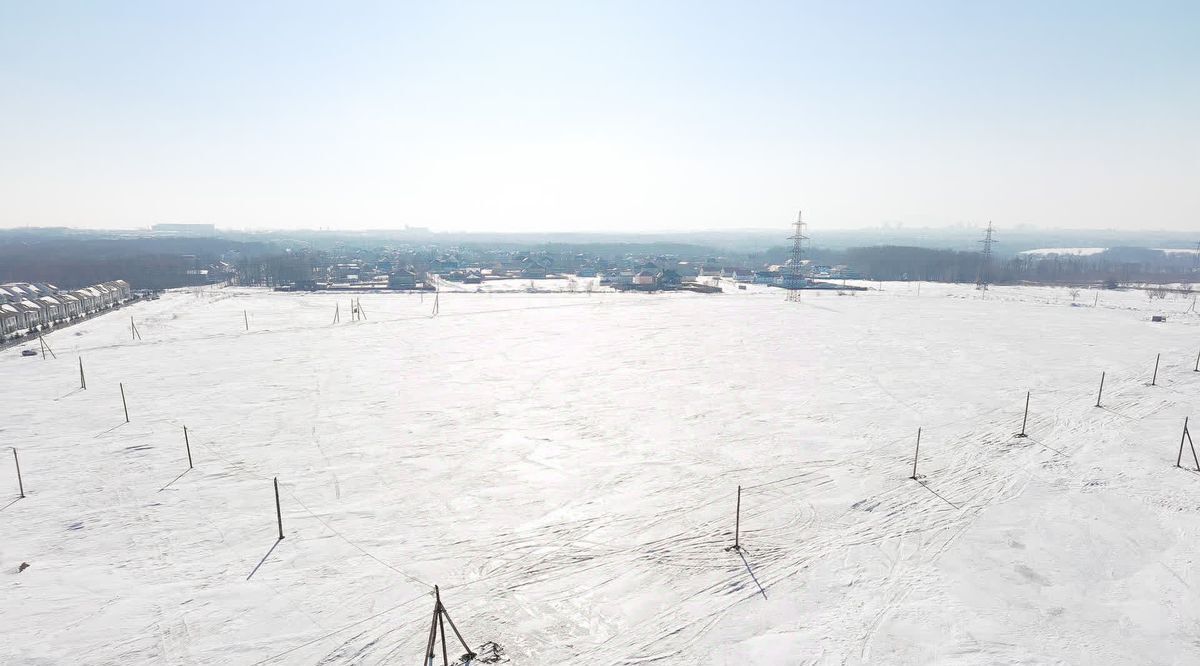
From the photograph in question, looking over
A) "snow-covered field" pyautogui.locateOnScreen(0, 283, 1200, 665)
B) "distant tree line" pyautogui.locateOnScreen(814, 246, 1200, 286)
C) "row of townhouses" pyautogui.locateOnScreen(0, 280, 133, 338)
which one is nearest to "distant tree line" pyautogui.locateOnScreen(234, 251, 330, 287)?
"row of townhouses" pyautogui.locateOnScreen(0, 280, 133, 338)

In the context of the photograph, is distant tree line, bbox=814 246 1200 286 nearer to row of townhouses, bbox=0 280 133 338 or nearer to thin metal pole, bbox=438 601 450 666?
thin metal pole, bbox=438 601 450 666

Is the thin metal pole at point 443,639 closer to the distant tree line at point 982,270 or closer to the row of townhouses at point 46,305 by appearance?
the row of townhouses at point 46,305

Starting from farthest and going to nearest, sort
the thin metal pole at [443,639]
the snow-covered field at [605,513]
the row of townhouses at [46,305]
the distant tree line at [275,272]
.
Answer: the distant tree line at [275,272] → the row of townhouses at [46,305] → the snow-covered field at [605,513] → the thin metal pole at [443,639]

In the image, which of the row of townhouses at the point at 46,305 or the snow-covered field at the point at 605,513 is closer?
the snow-covered field at the point at 605,513

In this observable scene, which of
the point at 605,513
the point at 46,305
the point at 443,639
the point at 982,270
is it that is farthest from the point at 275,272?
the point at 982,270

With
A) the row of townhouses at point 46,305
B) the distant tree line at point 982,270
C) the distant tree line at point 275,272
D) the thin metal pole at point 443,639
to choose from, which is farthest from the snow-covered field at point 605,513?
the distant tree line at point 982,270

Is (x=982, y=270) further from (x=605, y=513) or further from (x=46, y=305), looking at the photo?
(x=46, y=305)
